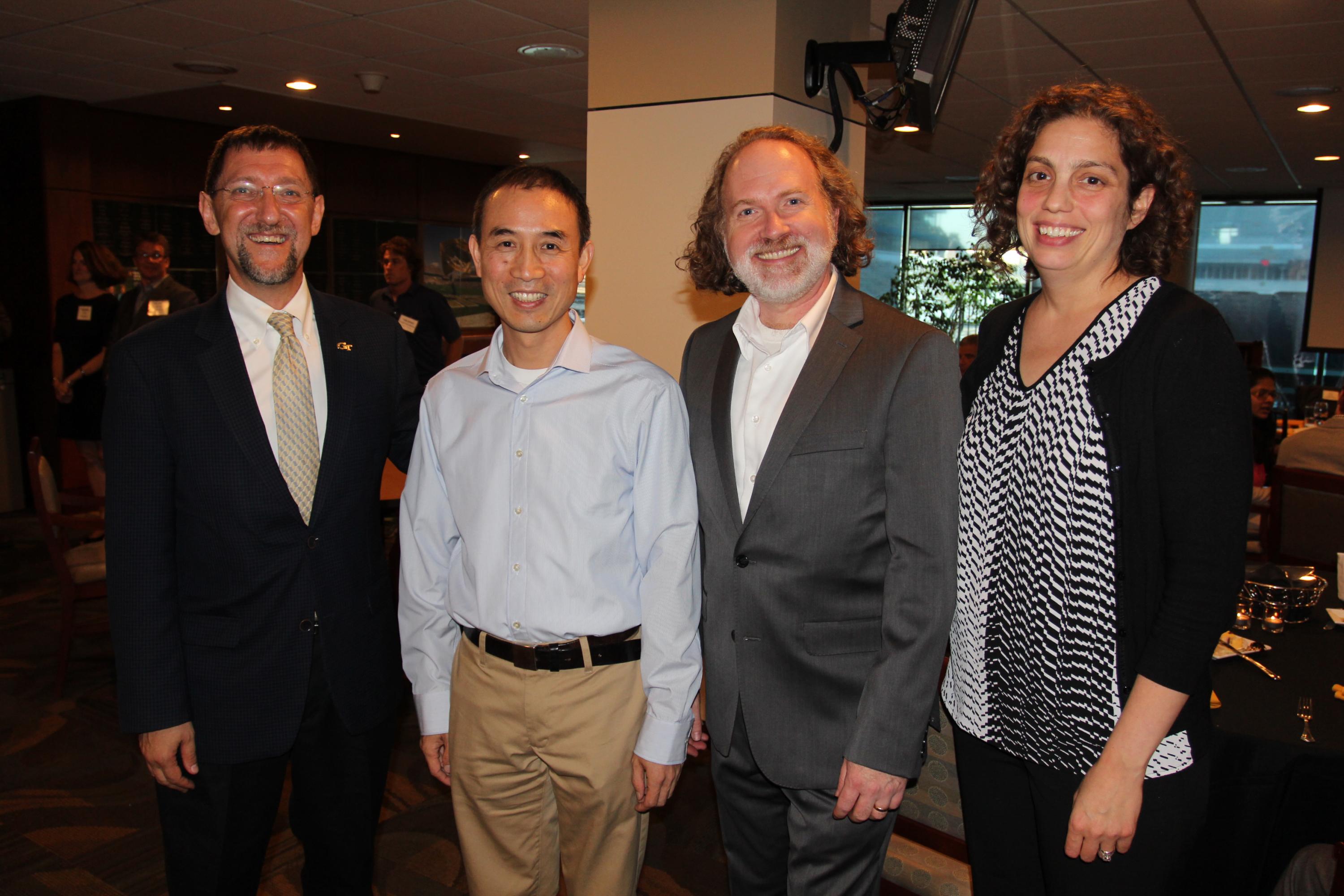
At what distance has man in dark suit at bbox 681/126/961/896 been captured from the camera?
1.54 metres

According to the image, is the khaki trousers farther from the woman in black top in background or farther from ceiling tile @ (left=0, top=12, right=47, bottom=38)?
the woman in black top in background

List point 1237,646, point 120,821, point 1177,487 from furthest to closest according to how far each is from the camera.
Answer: point 120,821, point 1237,646, point 1177,487

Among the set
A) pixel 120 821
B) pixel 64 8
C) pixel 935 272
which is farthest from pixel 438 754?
pixel 935 272

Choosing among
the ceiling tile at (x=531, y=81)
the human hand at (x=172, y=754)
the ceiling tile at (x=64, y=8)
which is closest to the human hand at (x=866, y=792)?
the human hand at (x=172, y=754)

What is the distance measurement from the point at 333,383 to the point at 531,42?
153 inches

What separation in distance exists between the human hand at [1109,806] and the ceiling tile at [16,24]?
606 centimetres

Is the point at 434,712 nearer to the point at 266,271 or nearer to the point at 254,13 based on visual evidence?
the point at 266,271

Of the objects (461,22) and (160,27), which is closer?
(461,22)

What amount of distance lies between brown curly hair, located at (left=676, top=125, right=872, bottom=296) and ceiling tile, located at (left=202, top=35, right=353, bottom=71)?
437cm

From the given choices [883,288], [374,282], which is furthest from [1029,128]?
[883,288]

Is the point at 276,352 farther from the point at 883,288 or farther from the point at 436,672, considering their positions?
the point at 883,288

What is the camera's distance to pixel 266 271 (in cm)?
183

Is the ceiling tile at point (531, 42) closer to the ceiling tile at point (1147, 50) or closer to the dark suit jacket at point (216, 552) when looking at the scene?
the ceiling tile at point (1147, 50)

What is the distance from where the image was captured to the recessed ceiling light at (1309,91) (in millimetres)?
5668
